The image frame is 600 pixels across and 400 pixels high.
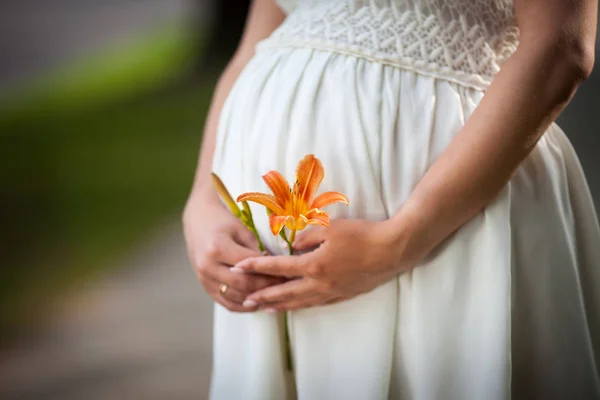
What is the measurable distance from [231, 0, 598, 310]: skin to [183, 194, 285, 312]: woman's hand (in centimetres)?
4

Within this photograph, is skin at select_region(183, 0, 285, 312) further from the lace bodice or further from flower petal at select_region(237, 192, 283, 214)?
the lace bodice

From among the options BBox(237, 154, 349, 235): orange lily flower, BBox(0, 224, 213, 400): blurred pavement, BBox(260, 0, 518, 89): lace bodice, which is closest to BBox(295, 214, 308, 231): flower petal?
BBox(237, 154, 349, 235): orange lily flower

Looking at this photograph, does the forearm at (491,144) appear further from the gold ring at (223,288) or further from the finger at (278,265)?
the gold ring at (223,288)

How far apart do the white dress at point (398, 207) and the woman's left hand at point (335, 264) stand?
0.12 feet

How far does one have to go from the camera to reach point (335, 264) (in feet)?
1.72

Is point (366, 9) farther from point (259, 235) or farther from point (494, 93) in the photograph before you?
point (259, 235)

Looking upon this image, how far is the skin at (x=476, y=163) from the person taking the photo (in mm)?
513

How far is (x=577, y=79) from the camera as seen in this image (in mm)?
530

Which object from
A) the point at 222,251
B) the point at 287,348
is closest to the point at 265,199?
the point at 222,251

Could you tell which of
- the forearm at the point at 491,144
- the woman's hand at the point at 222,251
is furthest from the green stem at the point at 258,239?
the forearm at the point at 491,144

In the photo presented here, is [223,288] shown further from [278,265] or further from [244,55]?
[244,55]

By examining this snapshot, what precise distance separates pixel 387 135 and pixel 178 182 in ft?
6.31

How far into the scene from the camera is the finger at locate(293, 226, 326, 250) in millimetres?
530

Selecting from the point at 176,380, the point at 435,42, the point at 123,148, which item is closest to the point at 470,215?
the point at 435,42
